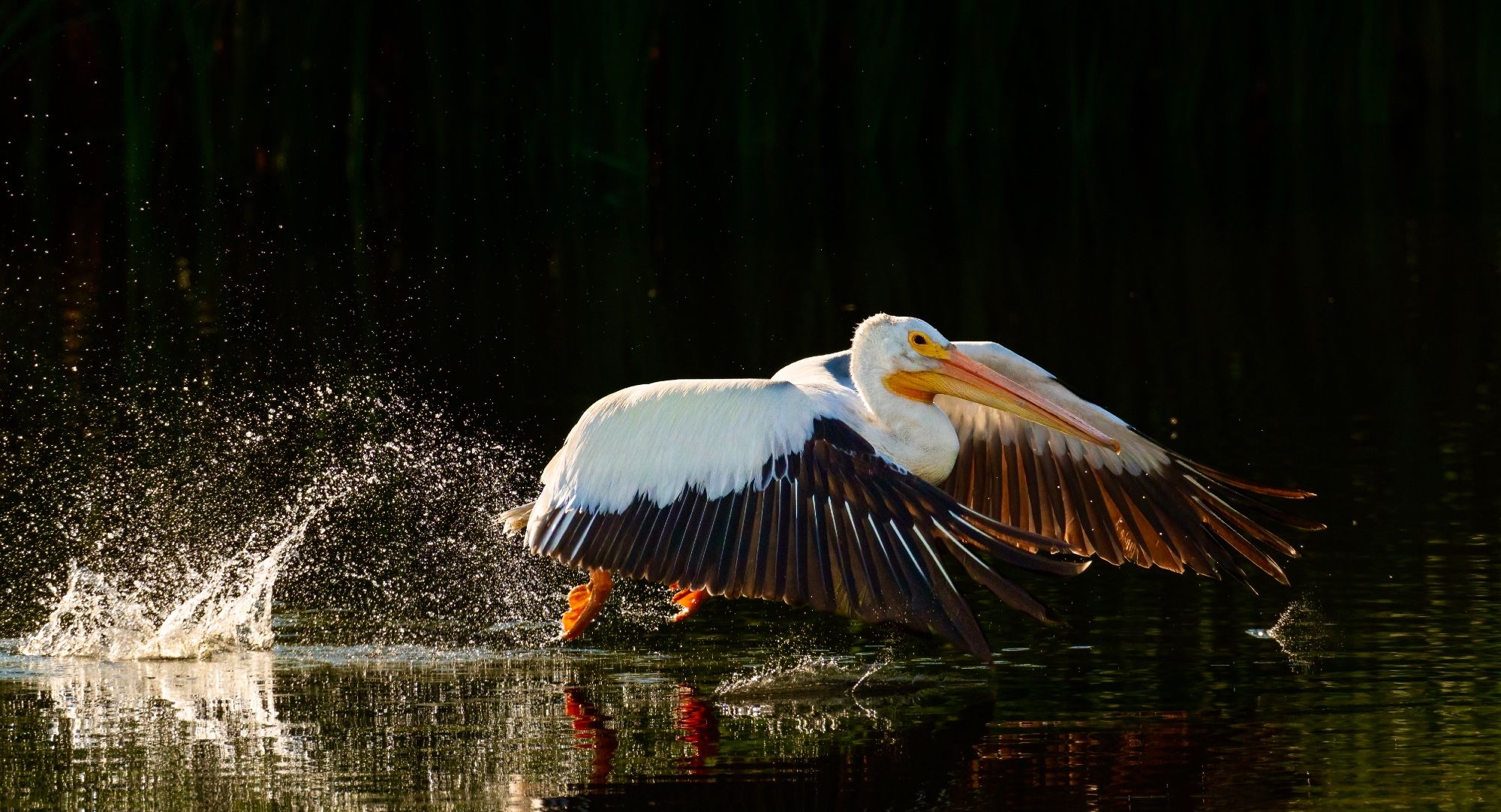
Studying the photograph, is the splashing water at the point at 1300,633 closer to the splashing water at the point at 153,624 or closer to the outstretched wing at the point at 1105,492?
the outstretched wing at the point at 1105,492

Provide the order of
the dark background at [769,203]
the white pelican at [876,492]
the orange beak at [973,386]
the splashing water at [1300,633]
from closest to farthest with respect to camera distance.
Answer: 1. the white pelican at [876,492]
2. the splashing water at [1300,633]
3. the orange beak at [973,386]
4. the dark background at [769,203]

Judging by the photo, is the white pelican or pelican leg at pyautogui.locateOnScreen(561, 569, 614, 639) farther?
pelican leg at pyautogui.locateOnScreen(561, 569, 614, 639)

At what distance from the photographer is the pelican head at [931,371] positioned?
6840 millimetres

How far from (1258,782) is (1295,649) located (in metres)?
1.42

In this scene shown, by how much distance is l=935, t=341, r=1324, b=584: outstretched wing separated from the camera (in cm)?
726

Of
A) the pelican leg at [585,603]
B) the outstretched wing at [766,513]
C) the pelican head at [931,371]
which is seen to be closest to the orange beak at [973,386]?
the pelican head at [931,371]

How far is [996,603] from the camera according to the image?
735 centimetres

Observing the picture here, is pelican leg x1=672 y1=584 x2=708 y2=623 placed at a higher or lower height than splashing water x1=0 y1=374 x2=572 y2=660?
lower

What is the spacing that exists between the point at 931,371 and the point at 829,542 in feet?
3.20

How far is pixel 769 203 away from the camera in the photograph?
21.1 metres

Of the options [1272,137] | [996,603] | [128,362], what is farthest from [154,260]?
[1272,137]

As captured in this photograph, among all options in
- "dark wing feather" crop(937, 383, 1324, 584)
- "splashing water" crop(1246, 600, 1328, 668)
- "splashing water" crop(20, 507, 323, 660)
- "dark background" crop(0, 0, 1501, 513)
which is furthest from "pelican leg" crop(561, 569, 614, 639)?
"dark background" crop(0, 0, 1501, 513)

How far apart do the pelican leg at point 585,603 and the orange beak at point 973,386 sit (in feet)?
3.47

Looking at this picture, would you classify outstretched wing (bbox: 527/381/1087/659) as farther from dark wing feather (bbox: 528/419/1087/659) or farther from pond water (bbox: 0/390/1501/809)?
pond water (bbox: 0/390/1501/809)
